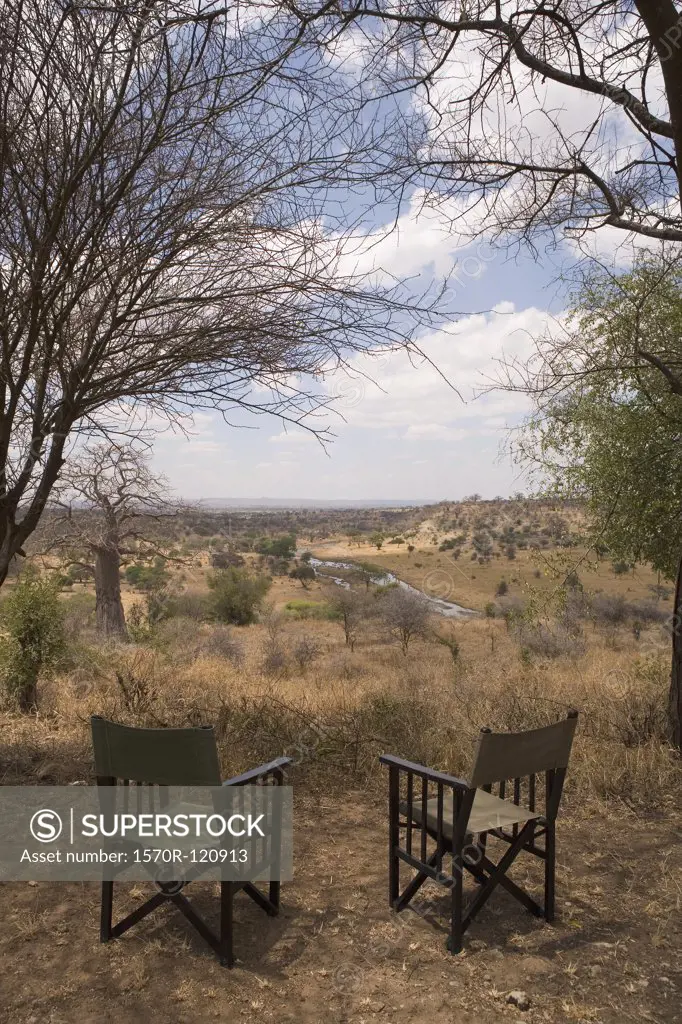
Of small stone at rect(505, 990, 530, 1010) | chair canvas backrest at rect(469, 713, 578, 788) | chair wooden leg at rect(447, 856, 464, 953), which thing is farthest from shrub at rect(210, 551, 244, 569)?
small stone at rect(505, 990, 530, 1010)

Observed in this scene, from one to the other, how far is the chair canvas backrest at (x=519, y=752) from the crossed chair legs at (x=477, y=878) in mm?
311

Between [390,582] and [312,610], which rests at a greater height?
[390,582]

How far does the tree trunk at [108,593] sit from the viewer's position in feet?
65.1

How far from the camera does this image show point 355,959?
3.00 meters

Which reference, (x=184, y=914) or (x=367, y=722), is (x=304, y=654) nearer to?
(x=367, y=722)

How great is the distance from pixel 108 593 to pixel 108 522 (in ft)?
23.5

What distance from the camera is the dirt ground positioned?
264cm

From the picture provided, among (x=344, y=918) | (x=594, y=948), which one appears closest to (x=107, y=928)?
(x=344, y=918)

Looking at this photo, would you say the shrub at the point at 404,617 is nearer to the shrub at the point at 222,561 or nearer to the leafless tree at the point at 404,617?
the leafless tree at the point at 404,617

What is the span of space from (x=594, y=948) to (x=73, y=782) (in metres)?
3.64

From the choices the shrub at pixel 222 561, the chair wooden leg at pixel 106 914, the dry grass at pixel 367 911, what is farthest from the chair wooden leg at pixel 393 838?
the shrub at pixel 222 561

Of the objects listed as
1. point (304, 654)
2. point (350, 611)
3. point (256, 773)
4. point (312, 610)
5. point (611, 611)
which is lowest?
point (312, 610)

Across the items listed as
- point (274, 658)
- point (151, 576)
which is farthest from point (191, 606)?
point (274, 658)

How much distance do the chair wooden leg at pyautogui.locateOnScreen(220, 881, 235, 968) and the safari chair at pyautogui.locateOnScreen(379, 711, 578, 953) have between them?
853 millimetres
